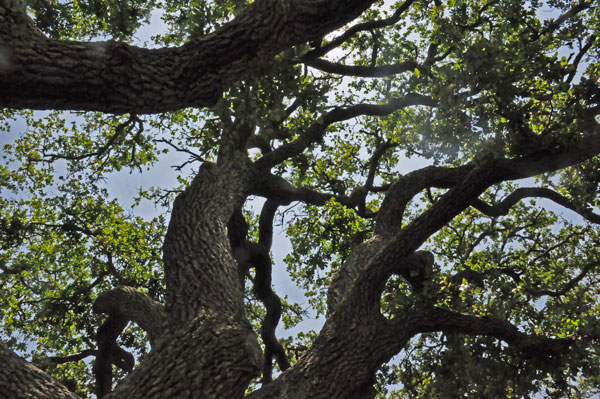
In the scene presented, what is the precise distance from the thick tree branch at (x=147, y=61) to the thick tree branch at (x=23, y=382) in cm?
243

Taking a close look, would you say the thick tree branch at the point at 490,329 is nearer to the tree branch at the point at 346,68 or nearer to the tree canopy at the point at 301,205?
the tree canopy at the point at 301,205

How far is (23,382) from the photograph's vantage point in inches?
169

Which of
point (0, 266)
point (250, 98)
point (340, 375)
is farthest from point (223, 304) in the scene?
point (0, 266)

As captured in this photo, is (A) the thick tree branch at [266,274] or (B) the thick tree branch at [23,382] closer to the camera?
(B) the thick tree branch at [23,382]

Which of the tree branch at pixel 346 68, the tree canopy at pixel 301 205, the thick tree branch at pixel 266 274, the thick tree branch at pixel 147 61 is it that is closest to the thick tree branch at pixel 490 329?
the tree canopy at pixel 301 205

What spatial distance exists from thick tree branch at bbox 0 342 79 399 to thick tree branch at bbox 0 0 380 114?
2434mm

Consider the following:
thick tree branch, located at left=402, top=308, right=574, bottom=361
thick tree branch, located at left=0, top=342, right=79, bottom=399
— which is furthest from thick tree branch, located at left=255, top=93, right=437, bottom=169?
thick tree branch, located at left=0, top=342, right=79, bottom=399

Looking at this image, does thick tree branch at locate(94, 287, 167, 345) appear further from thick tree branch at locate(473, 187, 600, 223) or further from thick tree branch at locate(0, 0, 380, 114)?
thick tree branch at locate(473, 187, 600, 223)

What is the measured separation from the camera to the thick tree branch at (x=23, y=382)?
419 centimetres

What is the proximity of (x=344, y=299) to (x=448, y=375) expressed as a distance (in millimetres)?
2624

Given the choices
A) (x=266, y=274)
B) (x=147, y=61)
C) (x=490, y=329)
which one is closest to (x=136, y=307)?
(x=266, y=274)

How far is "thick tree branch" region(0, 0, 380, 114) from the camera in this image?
357cm

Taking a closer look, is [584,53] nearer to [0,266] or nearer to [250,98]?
[250,98]

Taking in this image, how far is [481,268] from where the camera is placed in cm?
1028
